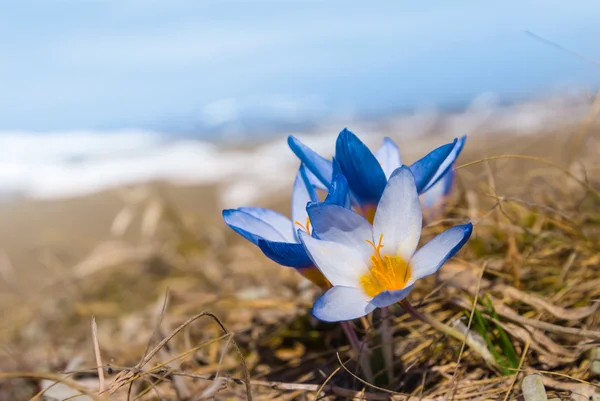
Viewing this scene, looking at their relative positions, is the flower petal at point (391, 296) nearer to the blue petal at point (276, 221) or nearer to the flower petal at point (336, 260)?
the flower petal at point (336, 260)

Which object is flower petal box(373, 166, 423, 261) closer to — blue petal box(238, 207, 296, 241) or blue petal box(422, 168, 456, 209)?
blue petal box(238, 207, 296, 241)

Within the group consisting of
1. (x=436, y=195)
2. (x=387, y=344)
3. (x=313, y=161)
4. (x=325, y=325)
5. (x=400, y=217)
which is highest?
(x=313, y=161)

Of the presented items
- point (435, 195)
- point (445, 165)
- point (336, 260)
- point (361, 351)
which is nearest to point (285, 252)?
point (336, 260)

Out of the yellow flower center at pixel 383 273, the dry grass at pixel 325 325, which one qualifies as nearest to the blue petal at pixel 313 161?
the yellow flower center at pixel 383 273

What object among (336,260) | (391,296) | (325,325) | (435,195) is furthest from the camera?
(325,325)

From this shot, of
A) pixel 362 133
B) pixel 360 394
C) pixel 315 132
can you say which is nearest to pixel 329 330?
pixel 360 394

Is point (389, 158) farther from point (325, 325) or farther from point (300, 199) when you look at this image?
point (325, 325)

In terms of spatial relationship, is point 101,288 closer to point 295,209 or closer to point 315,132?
point 295,209
